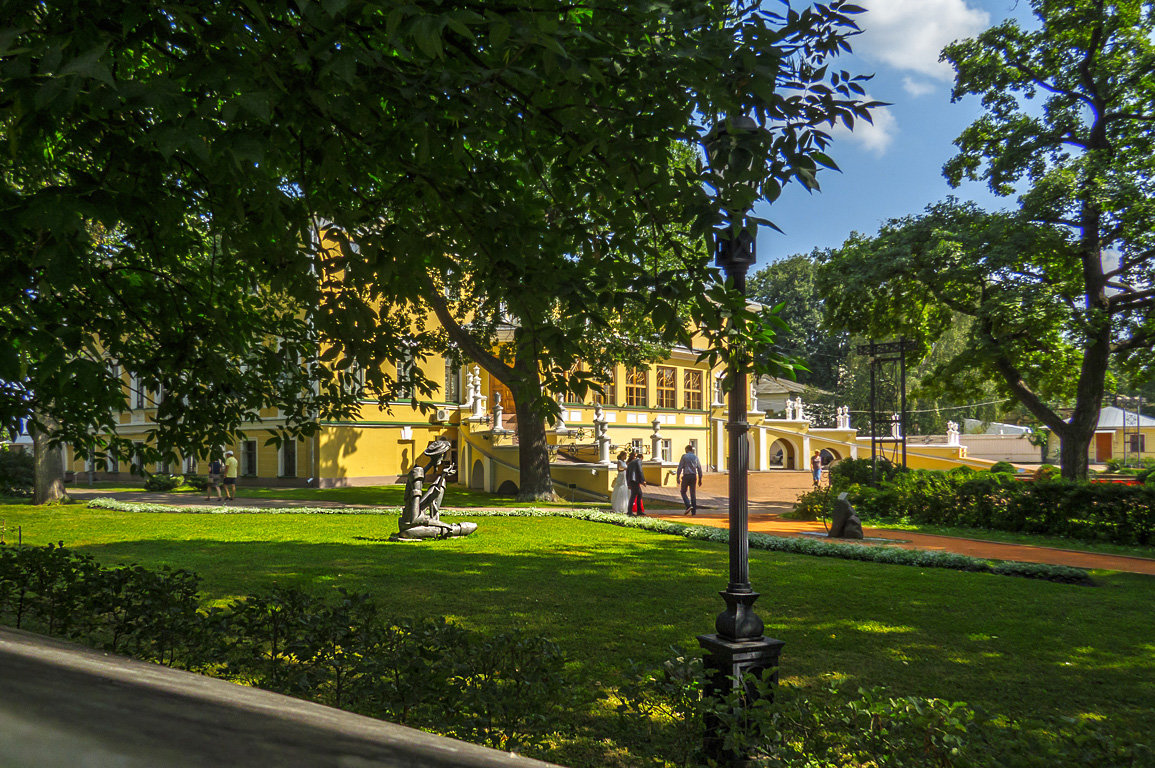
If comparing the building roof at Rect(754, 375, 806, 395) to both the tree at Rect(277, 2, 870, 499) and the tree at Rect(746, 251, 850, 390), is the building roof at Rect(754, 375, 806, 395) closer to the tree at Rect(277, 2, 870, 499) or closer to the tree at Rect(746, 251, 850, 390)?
the tree at Rect(746, 251, 850, 390)

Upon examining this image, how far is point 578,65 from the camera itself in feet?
10.8

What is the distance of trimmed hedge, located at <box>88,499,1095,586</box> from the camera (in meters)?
10.9

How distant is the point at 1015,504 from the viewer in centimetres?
1669

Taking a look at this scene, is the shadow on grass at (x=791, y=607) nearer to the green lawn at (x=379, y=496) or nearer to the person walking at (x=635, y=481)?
the person walking at (x=635, y=481)

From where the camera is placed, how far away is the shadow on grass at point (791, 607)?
226 inches

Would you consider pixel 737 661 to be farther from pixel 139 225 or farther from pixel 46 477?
pixel 46 477

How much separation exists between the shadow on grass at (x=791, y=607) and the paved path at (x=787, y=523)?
6.12 feet

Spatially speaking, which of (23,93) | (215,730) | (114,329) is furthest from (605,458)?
(215,730)

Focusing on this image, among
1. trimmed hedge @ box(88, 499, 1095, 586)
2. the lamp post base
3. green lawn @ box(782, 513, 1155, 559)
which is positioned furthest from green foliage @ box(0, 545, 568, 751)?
green lawn @ box(782, 513, 1155, 559)

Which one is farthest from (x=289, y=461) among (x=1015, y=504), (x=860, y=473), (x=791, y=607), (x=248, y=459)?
(x=791, y=607)

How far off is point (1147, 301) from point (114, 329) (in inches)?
790

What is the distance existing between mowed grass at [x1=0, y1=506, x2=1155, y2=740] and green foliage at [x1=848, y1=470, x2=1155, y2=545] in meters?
4.89

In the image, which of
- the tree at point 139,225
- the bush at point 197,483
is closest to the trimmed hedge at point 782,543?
the tree at point 139,225

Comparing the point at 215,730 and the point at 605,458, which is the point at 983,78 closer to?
the point at 605,458
